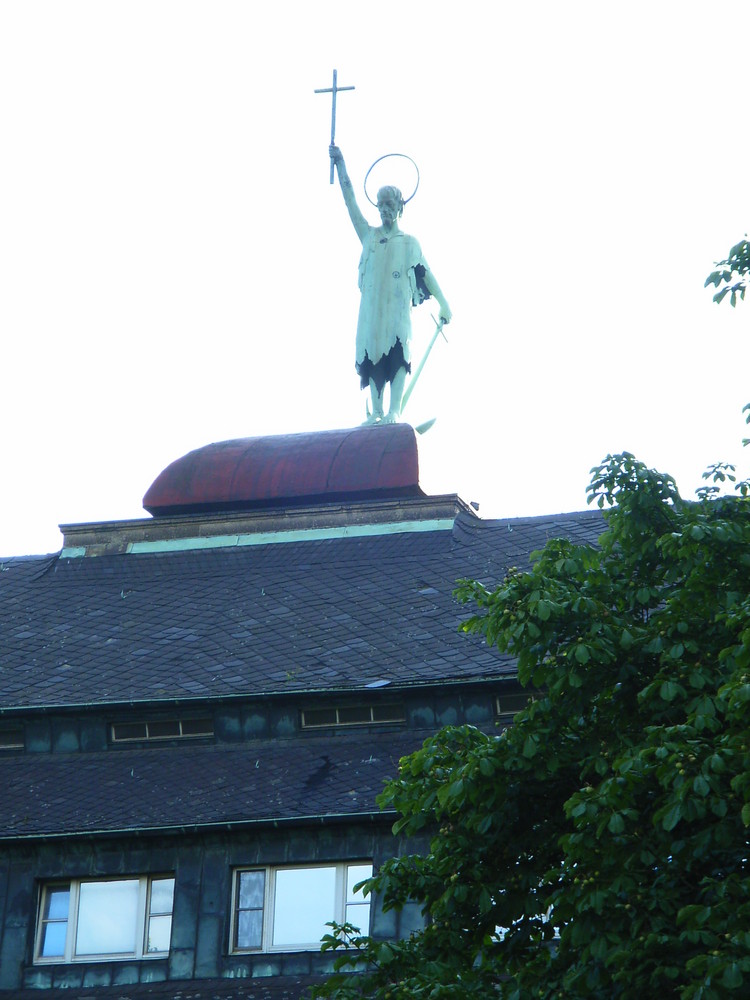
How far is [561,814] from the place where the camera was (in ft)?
56.2

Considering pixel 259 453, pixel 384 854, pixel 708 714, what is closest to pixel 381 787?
pixel 384 854

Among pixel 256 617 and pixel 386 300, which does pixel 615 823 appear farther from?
pixel 386 300

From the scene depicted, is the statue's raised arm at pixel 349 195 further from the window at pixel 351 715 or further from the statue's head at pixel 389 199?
the window at pixel 351 715

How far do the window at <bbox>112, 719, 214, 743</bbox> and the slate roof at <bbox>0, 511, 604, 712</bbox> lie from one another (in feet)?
1.31

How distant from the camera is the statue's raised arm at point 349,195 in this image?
36.3 meters

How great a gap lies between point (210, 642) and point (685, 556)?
1306 cm

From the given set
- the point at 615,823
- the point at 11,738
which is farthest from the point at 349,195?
the point at 615,823

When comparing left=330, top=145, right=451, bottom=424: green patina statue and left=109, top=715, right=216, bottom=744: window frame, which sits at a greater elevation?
left=330, top=145, right=451, bottom=424: green patina statue

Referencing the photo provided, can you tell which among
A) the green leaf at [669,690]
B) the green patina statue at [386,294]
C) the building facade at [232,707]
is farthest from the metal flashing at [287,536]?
Answer: the green leaf at [669,690]

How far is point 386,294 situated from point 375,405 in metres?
2.14

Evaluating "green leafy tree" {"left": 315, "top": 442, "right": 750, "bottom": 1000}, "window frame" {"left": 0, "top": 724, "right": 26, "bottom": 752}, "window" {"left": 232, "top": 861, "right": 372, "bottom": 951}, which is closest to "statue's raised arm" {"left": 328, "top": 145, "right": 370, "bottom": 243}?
"window frame" {"left": 0, "top": 724, "right": 26, "bottom": 752}

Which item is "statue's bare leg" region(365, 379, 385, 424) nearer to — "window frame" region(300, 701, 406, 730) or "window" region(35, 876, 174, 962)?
"window frame" region(300, 701, 406, 730)

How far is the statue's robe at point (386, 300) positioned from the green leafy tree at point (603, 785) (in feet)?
57.5

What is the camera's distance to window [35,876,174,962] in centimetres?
2391
